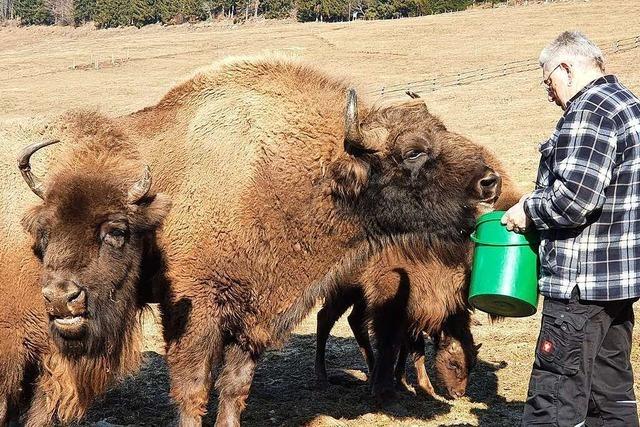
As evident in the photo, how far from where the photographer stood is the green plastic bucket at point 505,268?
430cm

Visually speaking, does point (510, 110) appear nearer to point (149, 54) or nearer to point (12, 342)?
point (12, 342)

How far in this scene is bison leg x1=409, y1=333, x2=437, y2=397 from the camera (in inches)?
296

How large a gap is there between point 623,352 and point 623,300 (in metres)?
0.50

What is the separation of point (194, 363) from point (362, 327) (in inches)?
103

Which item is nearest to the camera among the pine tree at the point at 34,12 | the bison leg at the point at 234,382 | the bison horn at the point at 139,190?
the bison horn at the point at 139,190

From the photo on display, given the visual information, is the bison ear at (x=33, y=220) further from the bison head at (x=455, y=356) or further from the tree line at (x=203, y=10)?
the tree line at (x=203, y=10)

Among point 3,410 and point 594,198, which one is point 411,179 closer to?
point 594,198

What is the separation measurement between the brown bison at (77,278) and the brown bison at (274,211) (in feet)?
1.09

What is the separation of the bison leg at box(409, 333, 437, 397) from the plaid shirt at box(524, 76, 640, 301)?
142 inches

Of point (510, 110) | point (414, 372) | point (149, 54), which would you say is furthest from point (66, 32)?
point (414, 372)

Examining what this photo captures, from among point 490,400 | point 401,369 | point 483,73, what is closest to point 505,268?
point 490,400

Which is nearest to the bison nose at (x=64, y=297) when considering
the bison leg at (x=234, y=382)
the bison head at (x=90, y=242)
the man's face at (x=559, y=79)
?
the bison head at (x=90, y=242)

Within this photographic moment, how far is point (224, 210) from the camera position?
5402 millimetres

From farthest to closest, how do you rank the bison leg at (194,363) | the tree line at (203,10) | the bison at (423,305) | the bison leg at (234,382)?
1. the tree line at (203,10)
2. the bison at (423,305)
3. the bison leg at (234,382)
4. the bison leg at (194,363)
